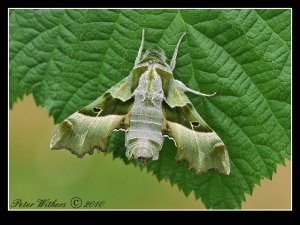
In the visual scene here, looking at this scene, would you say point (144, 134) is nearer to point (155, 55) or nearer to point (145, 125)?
point (145, 125)

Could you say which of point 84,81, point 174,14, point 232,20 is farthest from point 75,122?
point 232,20

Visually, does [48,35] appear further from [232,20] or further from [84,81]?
[232,20]

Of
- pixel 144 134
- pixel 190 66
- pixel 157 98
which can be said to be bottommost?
pixel 144 134

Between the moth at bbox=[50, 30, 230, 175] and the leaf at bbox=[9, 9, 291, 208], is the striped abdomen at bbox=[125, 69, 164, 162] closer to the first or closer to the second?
the moth at bbox=[50, 30, 230, 175]

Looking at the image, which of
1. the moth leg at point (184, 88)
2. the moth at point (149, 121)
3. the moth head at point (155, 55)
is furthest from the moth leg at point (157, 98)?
the moth head at point (155, 55)

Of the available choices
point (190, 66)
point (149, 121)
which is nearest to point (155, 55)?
point (190, 66)

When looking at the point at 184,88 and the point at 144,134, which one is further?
the point at 184,88

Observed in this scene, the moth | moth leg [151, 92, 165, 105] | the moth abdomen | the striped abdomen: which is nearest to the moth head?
the moth

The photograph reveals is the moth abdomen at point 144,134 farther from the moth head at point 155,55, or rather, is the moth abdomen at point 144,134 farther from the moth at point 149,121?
the moth head at point 155,55
